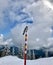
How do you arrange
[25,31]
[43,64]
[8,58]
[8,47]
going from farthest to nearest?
[8,47] < [8,58] < [43,64] < [25,31]

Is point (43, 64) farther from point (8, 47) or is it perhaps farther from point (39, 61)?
point (8, 47)

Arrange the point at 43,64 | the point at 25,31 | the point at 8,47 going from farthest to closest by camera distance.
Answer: the point at 8,47 → the point at 43,64 → the point at 25,31

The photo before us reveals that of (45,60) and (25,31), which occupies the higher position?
(25,31)

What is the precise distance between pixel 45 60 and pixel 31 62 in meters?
2.02

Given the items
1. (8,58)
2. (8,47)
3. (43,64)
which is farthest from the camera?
(8,47)

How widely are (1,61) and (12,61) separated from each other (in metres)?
1.53

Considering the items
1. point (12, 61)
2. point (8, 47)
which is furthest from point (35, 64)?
point (8, 47)

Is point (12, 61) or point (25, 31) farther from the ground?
point (25, 31)

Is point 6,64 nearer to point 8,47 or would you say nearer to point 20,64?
point 20,64

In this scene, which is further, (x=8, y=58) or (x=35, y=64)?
(x=8, y=58)

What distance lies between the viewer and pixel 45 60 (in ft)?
108

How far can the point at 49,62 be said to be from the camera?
3234cm

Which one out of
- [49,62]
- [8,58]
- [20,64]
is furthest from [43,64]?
[8,58]

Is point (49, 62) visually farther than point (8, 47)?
No
